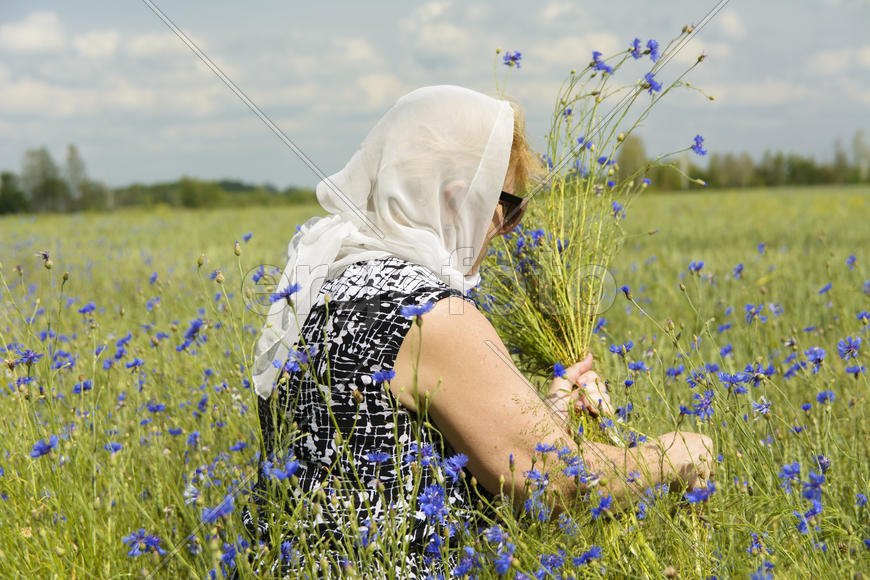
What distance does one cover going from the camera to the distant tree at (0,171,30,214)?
157 ft

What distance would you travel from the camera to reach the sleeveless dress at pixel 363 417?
1.54m

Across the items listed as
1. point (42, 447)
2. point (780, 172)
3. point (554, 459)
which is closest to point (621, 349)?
point (554, 459)

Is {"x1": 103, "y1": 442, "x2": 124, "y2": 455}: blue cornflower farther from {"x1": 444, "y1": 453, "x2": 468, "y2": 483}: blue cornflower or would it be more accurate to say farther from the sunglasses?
the sunglasses

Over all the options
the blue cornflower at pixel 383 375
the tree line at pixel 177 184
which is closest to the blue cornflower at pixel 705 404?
the blue cornflower at pixel 383 375

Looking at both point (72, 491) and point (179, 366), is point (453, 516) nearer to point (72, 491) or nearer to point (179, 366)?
point (72, 491)

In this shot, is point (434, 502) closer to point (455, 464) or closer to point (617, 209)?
point (455, 464)

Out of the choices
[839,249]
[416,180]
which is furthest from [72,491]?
[839,249]

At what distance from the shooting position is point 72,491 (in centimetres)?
185

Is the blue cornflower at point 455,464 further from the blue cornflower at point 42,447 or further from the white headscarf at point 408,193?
the blue cornflower at point 42,447

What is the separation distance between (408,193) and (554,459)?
765 millimetres

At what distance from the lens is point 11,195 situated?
162 ft

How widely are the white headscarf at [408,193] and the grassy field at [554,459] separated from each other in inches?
6.4

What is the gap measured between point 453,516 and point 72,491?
1.10 meters

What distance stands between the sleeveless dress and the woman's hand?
0.32m
